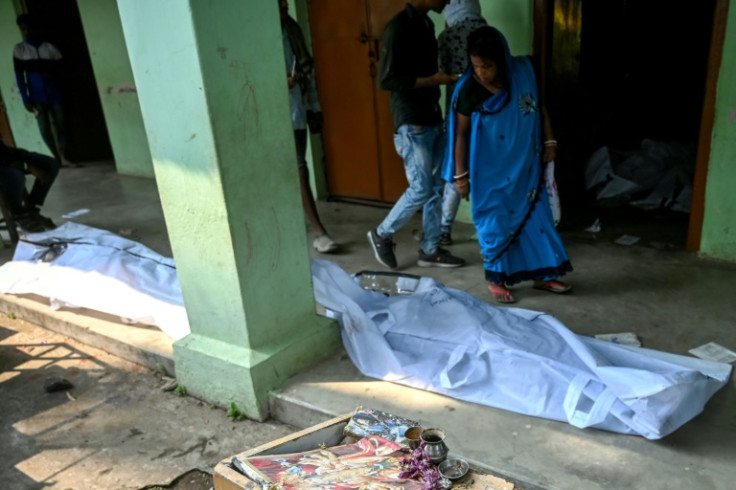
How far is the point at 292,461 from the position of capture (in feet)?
5.93

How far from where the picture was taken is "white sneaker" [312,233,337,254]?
4629 millimetres

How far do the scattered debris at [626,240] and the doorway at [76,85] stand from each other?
27.5 feet

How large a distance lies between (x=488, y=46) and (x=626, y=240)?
2.12 meters

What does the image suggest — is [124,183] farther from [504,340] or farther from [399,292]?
[504,340]

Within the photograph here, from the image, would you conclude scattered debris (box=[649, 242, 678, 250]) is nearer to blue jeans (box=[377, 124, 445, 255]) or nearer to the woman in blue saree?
the woman in blue saree

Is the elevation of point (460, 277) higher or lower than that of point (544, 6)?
lower

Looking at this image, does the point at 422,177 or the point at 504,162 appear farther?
the point at 422,177

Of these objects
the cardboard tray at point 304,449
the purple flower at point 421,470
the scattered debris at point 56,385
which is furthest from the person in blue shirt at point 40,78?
the purple flower at point 421,470

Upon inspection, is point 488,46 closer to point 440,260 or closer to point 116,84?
point 440,260

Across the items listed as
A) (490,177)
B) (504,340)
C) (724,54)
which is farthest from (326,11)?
(504,340)

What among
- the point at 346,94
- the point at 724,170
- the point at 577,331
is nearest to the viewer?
the point at 577,331

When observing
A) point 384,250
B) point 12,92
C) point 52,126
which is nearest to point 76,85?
point 12,92

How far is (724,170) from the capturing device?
373cm

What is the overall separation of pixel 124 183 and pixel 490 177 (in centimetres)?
600
